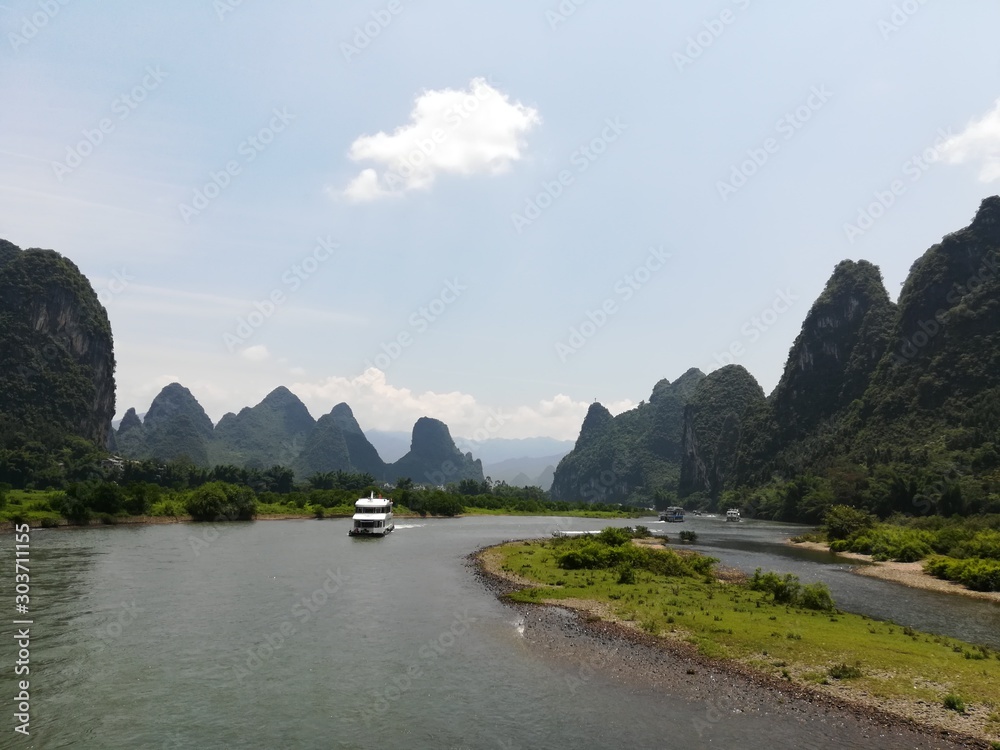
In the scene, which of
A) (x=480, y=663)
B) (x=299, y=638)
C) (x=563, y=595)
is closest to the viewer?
(x=480, y=663)

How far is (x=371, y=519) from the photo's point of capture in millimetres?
69188

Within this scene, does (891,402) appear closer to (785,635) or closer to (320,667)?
(785,635)

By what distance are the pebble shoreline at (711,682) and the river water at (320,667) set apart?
1.80ft

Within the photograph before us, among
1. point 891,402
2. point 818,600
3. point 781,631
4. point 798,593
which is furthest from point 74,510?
point 891,402

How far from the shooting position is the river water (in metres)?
16.2

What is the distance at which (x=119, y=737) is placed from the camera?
1556cm

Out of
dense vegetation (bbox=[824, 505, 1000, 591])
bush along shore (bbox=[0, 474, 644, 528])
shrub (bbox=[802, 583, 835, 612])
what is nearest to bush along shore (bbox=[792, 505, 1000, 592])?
dense vegetation (bbox=[824, 505, 1000, 591])

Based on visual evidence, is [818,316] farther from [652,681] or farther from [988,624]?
[652,681]

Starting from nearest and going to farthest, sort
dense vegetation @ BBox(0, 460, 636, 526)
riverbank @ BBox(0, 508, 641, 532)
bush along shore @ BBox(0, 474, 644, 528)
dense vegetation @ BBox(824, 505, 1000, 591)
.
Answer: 1. dense vegetation @ BBox(824, 505, 1000, 591)
2. riverbank @ BBox(0, 508, 641, 532)
3. bush along shore @ BBox(0, 474, 644, 528)
4. dense vegetation @ BBox(0, 460, 636, 526)

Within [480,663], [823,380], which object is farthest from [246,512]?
[823,380]

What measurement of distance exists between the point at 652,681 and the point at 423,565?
29.8 m

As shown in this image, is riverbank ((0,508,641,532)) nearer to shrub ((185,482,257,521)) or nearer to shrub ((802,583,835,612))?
shrub ((185,482,257,521))

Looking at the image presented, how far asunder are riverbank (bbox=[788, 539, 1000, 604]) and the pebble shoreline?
28096 mm

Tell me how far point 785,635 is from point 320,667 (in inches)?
711
